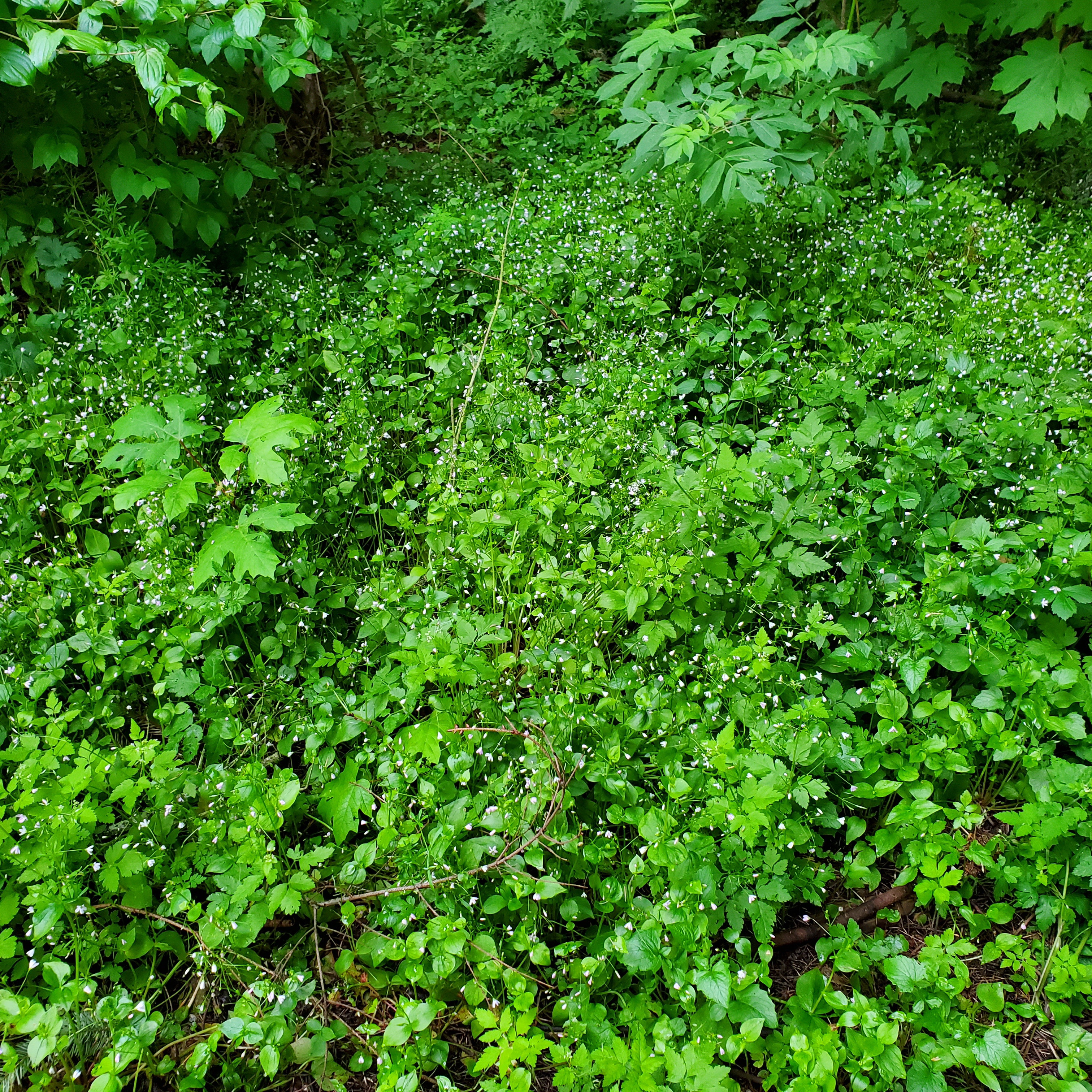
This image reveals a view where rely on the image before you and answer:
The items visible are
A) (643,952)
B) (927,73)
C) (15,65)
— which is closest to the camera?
(643,952)

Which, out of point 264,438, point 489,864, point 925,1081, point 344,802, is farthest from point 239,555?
point 925,1081

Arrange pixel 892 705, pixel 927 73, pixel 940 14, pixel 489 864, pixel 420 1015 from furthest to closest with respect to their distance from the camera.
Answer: pixel 927 73 → pixel 940 14 → pixel 892 705 → pixel 489 864 → pixel 420 1015

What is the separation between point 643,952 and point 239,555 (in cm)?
182

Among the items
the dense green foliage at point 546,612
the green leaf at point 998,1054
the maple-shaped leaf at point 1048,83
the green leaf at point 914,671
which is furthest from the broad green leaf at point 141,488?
the maple-shaped leaf at point 1048,83

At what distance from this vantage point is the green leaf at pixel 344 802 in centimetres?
237

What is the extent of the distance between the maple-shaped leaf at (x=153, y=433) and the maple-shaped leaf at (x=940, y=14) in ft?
16.1

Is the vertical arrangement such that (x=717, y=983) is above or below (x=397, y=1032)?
below

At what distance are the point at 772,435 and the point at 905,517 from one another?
677 millimetres

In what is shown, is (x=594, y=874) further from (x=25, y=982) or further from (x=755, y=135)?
(x=755, y=135)

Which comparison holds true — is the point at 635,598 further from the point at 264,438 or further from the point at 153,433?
the point at 153,433

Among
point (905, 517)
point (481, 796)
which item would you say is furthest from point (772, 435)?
point (481, 796)

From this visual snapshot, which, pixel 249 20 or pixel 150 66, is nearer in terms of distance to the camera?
pixel 150 66

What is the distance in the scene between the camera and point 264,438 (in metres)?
2.87

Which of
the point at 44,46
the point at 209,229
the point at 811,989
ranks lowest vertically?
the point at 811,989
